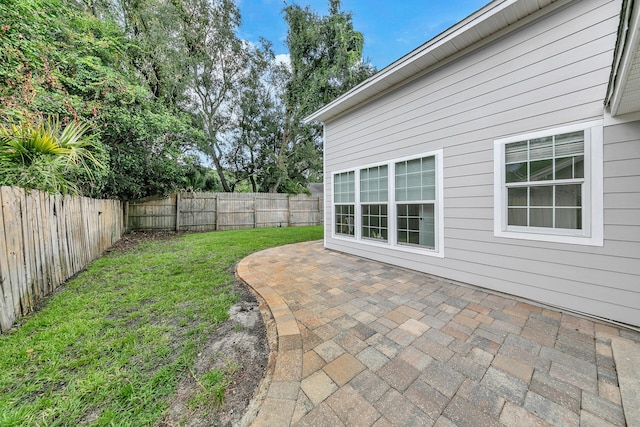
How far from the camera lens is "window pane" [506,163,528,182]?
273cm

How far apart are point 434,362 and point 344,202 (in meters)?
3.80

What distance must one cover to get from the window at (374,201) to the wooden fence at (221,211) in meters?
7.38

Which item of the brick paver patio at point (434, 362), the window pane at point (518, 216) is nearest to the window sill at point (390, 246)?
the brick paver patio at point (434, 362)

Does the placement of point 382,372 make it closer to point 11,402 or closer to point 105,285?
point 11,402

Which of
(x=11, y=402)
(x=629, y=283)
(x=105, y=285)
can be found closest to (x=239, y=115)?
(x=105, y=285)

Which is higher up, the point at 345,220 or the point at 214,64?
the point at 214,64

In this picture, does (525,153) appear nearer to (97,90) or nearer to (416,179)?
(416,179)

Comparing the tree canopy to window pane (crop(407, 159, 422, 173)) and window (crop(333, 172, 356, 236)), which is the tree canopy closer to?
window (crop(333, 172, 356, 236))

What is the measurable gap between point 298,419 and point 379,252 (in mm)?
3384

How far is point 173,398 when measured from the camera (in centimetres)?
143

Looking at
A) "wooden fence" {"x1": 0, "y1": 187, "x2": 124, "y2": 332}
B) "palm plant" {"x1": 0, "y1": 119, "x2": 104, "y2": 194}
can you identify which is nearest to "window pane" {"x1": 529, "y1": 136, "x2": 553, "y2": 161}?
"palm plant" {"x1": 0, "y1": 119, "x2": 104, "y2": 194}

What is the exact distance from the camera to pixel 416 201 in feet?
12.5

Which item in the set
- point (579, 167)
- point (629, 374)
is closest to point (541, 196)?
point (579, 167)

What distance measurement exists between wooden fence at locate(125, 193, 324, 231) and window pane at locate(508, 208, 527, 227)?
980 centimetres
